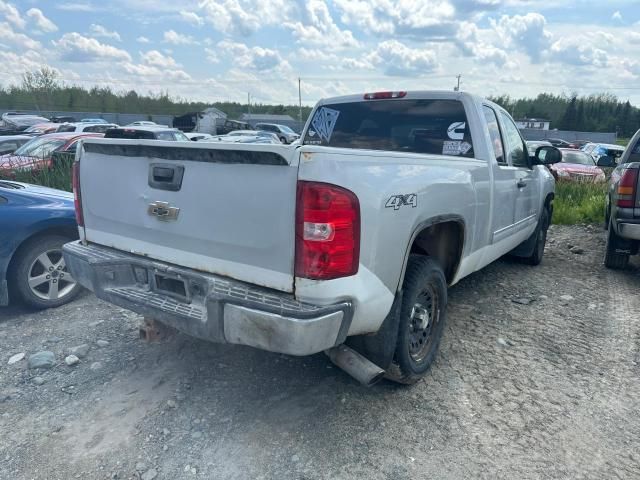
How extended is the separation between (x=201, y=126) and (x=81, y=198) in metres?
35.9

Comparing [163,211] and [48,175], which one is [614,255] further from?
[48,175]

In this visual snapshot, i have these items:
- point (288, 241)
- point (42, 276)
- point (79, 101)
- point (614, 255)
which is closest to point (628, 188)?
point (614, 255)

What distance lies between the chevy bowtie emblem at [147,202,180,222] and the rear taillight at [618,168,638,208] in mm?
4970

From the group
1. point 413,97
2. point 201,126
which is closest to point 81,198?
point 413,97

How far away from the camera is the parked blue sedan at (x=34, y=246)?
452cm

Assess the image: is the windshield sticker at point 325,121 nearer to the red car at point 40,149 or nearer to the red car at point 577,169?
the red car at point 40,149

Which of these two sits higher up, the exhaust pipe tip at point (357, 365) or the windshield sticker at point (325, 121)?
the windshield sticker at point (325, 121)

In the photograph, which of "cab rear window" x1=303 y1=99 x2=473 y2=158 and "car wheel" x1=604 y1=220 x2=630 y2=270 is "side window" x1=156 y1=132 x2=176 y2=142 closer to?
"cab rear window" x1=303 y1=99 x2=473 y2=158

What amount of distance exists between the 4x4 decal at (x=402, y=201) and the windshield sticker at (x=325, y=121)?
2.00 meters

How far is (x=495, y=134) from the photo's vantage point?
4.64 metres

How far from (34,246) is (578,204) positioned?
31.9 ft

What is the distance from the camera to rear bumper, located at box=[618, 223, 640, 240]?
554 cm

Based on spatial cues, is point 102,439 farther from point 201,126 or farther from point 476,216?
point 201,126

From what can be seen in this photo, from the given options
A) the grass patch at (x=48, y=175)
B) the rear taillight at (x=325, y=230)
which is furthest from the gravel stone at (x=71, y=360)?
the grass patch at (x=48, y=175)
